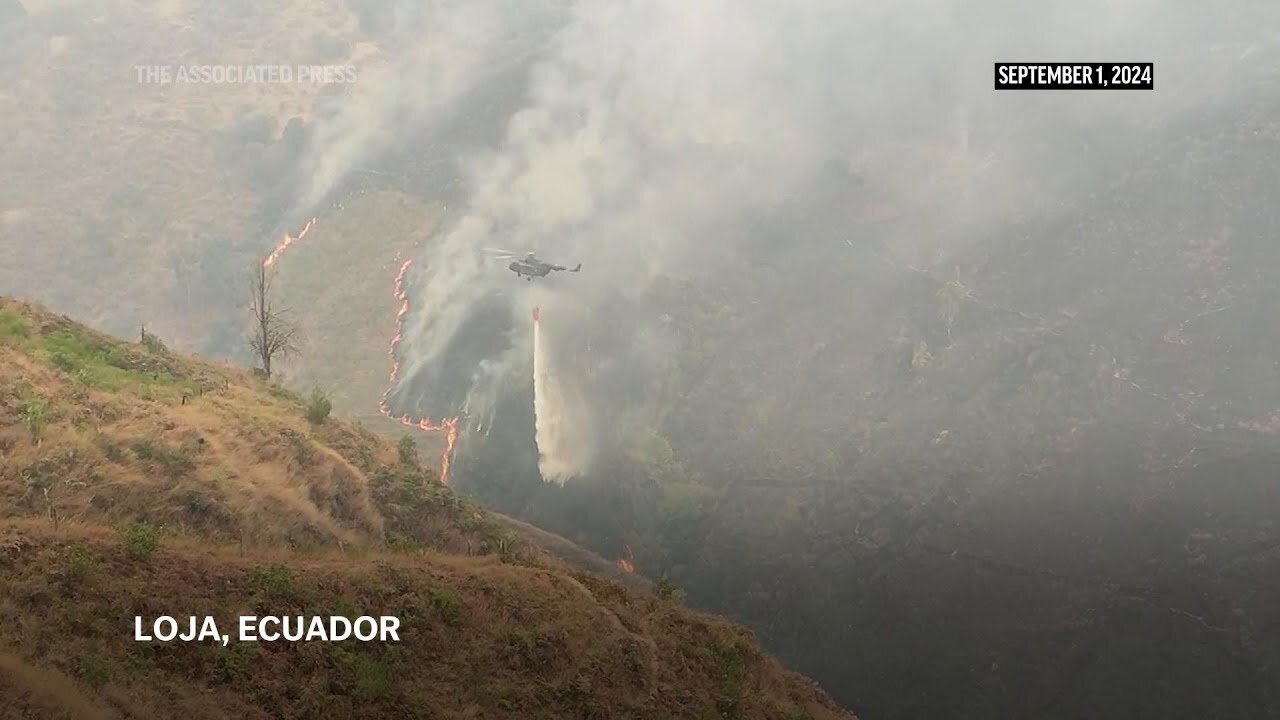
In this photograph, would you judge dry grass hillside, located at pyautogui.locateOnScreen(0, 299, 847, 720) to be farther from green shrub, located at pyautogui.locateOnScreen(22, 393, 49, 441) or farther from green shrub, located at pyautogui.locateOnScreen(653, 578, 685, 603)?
green shrub, located at pyautogui.locateOnScreen(653, 578, 685, 603)

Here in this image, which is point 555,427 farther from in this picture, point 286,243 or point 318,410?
point 318,410

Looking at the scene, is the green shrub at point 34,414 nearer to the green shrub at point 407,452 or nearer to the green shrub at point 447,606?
the green shrub at point 447,606

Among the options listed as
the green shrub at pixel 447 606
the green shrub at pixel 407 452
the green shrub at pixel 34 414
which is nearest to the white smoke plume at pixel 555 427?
the green shrub at pixel 407 452

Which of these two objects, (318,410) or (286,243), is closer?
(318,410)

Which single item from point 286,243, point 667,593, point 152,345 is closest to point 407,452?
point 152,345

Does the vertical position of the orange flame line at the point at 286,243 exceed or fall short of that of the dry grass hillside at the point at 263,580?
it exceeds it

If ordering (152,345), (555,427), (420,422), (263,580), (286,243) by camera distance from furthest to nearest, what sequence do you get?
(286,243) < (555,427) < (420,422) < (152,345) < (263,580)

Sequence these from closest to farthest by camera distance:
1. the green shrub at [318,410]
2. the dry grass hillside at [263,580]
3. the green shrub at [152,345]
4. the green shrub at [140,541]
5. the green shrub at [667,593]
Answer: the dry grass hillside at [263,580] < the green shrub at [140,541] < the green shrub at [667,593] < the green shrub at [318,410] < the green shrub at [152,345]

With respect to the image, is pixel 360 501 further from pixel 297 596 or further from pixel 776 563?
pixel 776 563
